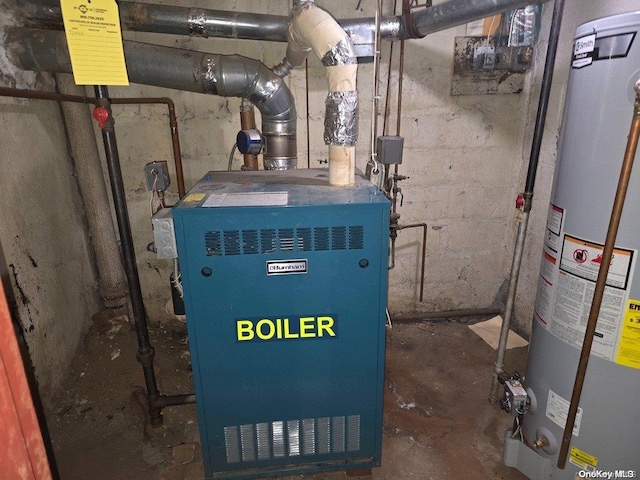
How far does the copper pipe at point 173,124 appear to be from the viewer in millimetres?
1935

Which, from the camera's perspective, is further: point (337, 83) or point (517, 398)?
point (517, 398)

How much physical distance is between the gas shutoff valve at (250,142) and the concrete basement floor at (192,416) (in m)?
1.22

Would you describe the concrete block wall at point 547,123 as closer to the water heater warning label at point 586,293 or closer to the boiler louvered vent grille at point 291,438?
the water heater warning label at point 586,293

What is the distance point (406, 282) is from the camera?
2506 mm

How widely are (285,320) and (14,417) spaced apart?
750mm

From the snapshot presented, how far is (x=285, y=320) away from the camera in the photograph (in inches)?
48.6

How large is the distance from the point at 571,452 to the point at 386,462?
2.14 ft

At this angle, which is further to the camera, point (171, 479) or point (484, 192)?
point (484, 192)

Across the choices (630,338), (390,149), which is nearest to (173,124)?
(390,149)

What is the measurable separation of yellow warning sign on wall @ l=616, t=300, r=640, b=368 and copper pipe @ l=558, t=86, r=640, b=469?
74 millimetres

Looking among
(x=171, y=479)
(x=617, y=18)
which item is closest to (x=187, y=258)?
(x=171, y=479)

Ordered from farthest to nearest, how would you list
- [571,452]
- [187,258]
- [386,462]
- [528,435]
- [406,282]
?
[406,282], [386,462], [528,435], [571,452], [187,258]

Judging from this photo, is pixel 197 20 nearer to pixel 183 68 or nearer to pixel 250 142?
pixel 183 68

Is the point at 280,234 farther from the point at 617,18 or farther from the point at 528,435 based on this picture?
the point at 528,435
